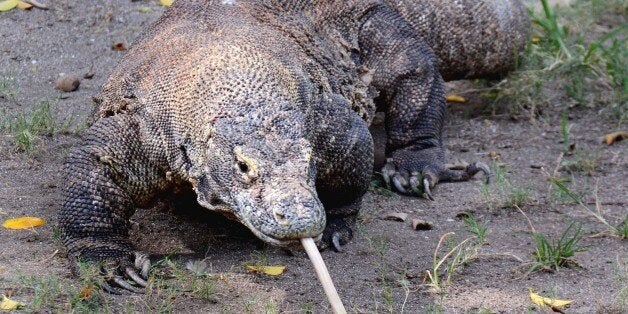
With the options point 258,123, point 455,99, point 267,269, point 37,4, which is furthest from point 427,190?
point 37,4

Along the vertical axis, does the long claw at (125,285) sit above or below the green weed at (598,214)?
below

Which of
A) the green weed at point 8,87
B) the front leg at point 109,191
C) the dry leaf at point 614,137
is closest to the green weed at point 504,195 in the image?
the dry leaf at point 614,137

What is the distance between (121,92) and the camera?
452 centimetres

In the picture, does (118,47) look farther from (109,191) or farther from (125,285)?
(125,285)

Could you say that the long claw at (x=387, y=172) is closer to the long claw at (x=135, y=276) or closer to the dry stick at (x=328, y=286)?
the long claw at (x=135, y=276)

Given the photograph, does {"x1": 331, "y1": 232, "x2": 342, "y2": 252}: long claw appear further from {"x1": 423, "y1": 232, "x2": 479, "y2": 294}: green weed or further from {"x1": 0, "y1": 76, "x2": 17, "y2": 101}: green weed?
{"x1": 0, "y1": 76, "x2": 17, "y2": 101}: green weed

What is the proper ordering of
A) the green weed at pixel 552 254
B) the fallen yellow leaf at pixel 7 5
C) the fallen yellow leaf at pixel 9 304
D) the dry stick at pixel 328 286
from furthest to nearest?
the fallen yellow leaf at pixel 7 5 < the green weed at pixel 552 254 < the fallen yellow leaf at pixel 9 304 < the dry stick at pixel 328 286

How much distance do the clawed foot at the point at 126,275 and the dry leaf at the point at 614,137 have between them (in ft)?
10.6

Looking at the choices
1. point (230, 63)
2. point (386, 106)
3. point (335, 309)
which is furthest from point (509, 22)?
point (335, 309)

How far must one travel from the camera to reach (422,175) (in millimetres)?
5543

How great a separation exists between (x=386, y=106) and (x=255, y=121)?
2046 mm

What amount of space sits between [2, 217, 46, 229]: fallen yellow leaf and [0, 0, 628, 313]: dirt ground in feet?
0.11

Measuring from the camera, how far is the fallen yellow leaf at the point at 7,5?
685 cm

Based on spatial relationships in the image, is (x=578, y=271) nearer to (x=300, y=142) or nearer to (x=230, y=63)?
(x=300, y=142)
